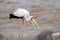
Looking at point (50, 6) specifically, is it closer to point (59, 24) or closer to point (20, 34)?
point (59, 24)

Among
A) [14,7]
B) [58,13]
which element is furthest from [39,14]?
[14,7]

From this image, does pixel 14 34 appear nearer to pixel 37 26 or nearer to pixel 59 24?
pixel 37 26

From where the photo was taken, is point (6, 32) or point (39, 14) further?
point (39, 14)

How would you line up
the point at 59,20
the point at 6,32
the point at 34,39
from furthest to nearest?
the point at 59,20 < the point at 6,32 < the point at 34,39

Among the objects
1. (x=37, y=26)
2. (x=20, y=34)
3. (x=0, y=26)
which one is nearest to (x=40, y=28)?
(x=37, y=26)

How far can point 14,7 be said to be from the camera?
5.51 m

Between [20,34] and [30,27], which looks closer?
[20,34]

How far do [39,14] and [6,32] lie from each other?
1.37 m

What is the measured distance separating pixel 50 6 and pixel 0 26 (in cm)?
184

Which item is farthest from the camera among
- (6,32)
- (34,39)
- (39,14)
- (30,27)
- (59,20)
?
(39,14)

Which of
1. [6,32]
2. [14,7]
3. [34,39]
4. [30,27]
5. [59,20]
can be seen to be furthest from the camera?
[14,7]

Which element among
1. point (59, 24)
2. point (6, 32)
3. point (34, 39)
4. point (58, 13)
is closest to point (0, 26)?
point (6, 32)

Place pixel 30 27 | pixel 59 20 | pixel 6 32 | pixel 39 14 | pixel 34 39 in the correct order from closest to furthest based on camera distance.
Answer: pixel 34 39, pixel 6 32, pixel 30 27, pixel 59 20, pixel 39 14

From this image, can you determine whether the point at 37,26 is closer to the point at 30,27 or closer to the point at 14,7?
the point at 30,27
